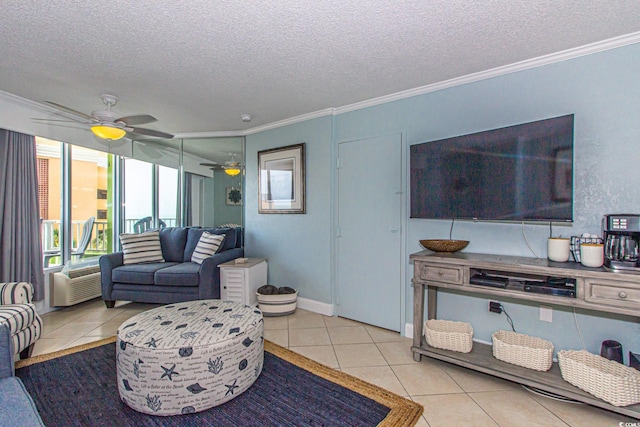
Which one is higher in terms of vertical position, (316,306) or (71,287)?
(71,287)

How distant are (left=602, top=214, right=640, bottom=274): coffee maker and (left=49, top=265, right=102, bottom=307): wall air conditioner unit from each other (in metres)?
5.01

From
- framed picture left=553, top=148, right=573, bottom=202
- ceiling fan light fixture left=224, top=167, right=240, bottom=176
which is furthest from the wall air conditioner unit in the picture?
framed picture left=553, top=148, right=573, bottom=202

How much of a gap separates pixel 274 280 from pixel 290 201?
1080 millimetres

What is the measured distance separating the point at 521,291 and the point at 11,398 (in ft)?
8.80

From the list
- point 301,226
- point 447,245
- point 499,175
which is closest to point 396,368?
point 447,245

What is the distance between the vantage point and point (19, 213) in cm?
318

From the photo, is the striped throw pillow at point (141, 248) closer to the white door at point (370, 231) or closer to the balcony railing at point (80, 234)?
the balcony railing at point (80, 234)

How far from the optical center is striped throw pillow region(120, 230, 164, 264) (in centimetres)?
376

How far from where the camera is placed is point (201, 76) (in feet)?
8.38

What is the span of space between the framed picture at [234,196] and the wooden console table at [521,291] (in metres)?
2.89

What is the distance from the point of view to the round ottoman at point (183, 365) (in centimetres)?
170

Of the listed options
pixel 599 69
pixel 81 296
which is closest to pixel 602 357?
pixel 599 69

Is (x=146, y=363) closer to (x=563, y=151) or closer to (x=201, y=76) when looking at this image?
(x=201, y=76)

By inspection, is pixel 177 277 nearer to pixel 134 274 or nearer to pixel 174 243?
pixel 134 274
